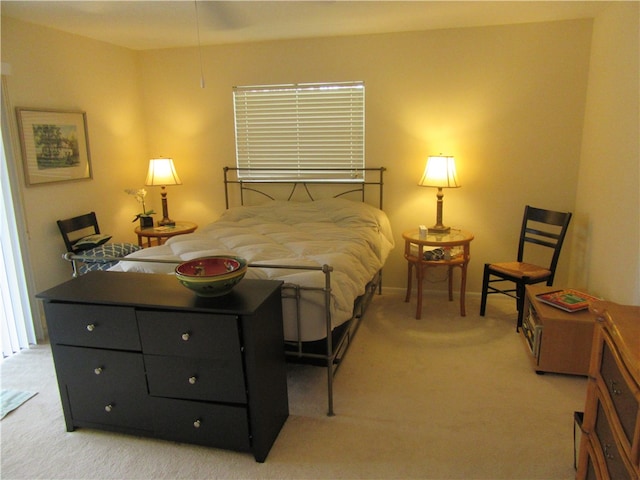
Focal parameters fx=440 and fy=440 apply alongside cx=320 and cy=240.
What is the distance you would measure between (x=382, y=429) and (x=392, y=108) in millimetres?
2891

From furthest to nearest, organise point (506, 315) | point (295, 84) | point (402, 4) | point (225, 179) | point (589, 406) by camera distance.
Answer: point (225, 179) → point (295, 84) → point (506, 315) → point (402, 4) → point (589, 406)

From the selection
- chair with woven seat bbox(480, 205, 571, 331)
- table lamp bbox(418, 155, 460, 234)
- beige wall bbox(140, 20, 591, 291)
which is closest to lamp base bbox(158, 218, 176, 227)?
beige wall bbox(140, 20, 591, 291)

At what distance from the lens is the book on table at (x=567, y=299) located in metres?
2.88

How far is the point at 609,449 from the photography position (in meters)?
1.50

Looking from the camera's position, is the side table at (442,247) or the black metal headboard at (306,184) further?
the black metal headboard at (306,184)

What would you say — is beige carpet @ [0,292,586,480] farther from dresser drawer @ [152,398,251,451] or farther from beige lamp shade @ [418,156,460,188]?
beige lamp shade @ [418,156,460,188]

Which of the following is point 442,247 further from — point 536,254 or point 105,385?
point 105,385

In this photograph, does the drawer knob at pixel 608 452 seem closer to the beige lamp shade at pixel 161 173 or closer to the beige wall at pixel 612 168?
the beige wall at pixel 612 168

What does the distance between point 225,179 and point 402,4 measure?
2.43 meters

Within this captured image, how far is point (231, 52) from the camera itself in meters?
4.41

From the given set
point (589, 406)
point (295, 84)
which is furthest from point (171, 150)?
point (589, 406)

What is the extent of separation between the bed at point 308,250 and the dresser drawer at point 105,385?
60 cm

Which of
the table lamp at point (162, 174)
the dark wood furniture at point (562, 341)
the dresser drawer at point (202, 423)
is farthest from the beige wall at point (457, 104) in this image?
the dresser drawer at point (202, 423)

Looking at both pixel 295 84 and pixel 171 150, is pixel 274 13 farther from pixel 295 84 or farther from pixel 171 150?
pixel 171 150
